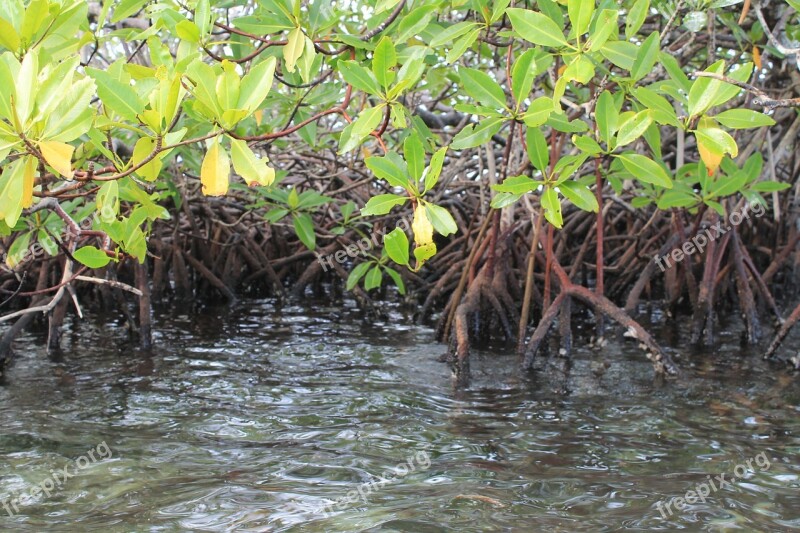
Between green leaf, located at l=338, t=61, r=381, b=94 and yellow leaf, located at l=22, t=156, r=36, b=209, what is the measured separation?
77cm

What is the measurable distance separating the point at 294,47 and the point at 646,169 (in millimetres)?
1110

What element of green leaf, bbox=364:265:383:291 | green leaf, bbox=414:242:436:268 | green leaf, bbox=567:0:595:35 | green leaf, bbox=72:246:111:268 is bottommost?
green leaf, bbox=364:265:383:291

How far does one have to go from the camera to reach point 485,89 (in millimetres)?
2260

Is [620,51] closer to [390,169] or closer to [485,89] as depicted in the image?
[485,89]

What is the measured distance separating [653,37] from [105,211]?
166cm

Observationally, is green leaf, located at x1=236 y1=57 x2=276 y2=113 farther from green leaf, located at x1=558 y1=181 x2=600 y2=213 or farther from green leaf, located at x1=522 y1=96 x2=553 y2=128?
green leaf, located at x1=558 y1=181 x2=600 y2=213

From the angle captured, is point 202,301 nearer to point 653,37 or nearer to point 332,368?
point 332,368

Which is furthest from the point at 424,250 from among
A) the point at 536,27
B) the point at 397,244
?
the point at 536,27

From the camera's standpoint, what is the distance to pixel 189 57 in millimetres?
2068

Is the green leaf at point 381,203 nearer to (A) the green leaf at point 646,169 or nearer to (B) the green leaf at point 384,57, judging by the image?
(B) the green leaf at point 384,57

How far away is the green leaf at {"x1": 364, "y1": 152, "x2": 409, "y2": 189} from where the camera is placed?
2.02 m

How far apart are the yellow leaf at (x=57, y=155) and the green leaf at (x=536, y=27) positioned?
1.19 meters

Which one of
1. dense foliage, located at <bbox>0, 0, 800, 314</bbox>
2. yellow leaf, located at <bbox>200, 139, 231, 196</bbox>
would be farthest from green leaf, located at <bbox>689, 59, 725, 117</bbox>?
yellow leaf, located at <bbox>200, 139, 231, 196</bbox>

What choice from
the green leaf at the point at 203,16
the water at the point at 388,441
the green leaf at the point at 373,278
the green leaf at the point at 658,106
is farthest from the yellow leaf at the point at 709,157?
the green leaf at the point at 373,278
